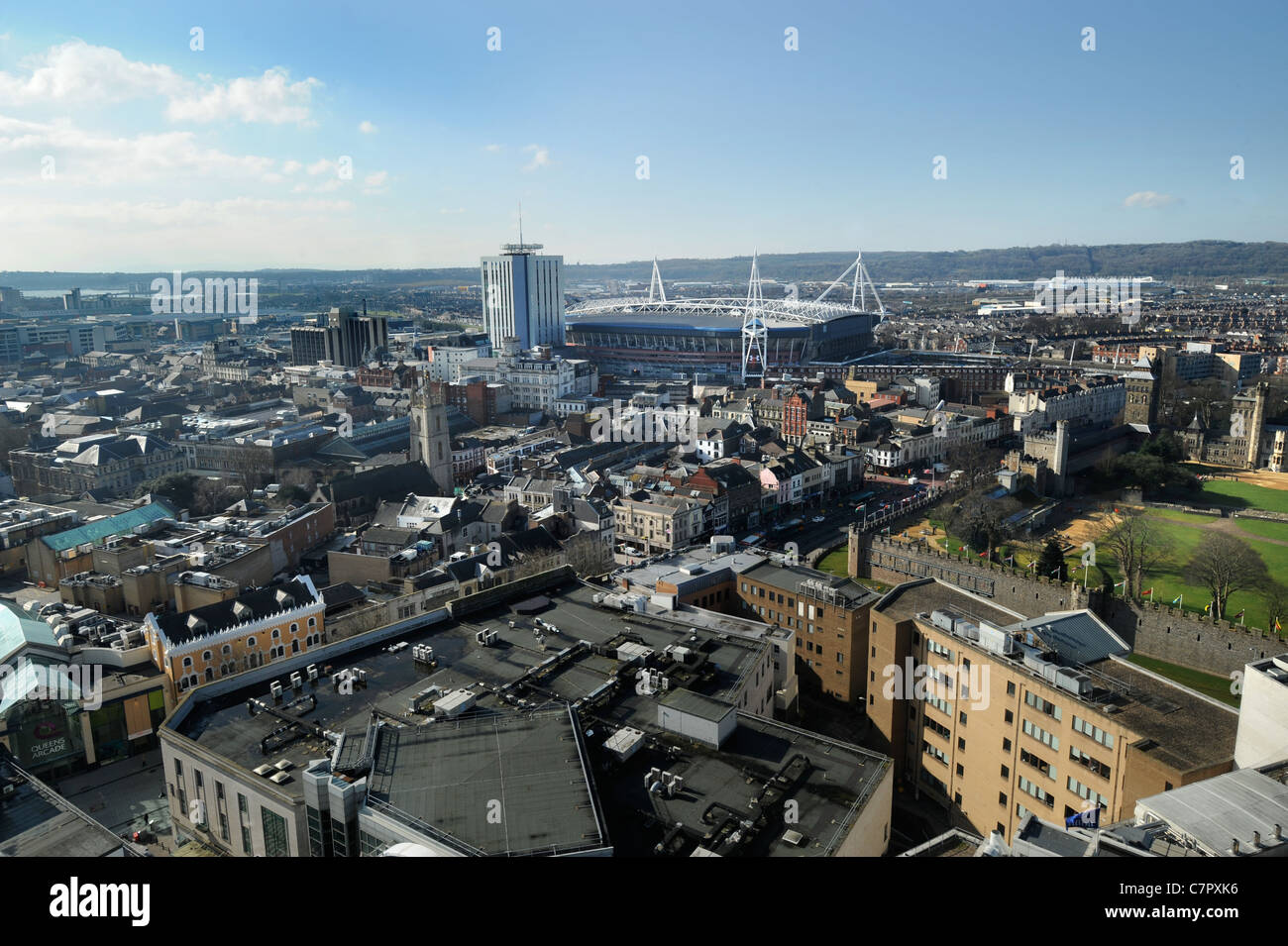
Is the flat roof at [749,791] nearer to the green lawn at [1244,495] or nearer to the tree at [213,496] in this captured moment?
the tree at [213,496]

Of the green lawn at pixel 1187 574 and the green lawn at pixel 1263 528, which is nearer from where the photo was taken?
the green lawn at pixel 1187 574

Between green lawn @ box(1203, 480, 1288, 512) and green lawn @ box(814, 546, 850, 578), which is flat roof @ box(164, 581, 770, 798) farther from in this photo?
green lawn @ box(1203, 480, 1288, 512)

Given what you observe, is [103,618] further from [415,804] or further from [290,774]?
[415,804]

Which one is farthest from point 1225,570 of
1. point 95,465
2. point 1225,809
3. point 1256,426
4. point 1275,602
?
point 95,465

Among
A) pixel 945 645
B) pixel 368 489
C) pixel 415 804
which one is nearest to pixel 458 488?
pixel 368 489

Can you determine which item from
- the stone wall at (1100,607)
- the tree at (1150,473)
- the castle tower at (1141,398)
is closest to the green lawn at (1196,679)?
the stone wall at (1100,607)
